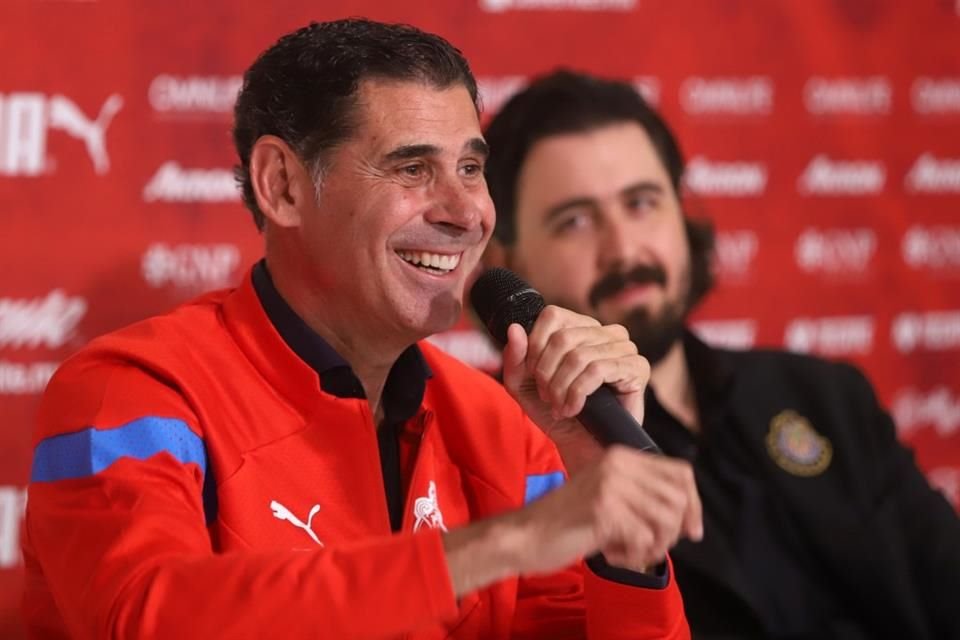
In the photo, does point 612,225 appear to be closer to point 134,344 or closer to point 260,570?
point 134,344

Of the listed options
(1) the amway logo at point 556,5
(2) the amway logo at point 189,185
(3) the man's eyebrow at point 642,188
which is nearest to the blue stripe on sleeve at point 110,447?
(2) the amway logo at point 189,185

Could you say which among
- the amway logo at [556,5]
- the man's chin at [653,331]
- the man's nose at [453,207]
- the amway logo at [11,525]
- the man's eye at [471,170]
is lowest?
the amway logo at [11,525]

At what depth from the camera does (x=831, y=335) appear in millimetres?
2682

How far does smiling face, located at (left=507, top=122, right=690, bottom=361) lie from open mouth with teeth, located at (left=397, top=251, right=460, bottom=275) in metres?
0.72

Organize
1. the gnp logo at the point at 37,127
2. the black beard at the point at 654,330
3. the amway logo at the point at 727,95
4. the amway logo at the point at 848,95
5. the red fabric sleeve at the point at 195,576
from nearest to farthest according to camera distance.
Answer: the red fabric sleeve at the point at 195,576 < the gnp logo at the point at 37,127 < the black beard at the point at 654,330 < the amway logo at the point at 727,95 < the amway logo at the point at 848,95

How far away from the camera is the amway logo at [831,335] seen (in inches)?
104

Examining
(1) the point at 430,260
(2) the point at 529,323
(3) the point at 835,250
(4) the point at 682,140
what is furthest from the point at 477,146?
(3) the point at 835,250

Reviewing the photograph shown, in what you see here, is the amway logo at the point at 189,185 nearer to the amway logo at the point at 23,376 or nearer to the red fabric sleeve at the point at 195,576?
the amway logo at the point at 23,376

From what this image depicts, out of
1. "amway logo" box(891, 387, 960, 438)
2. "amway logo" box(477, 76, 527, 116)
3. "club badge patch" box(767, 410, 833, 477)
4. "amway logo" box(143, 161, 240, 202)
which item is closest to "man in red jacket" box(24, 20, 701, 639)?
"amway logo" box(143, 161, 240, 202)

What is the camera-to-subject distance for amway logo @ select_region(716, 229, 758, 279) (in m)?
2.58

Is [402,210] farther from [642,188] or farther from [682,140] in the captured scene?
[682,140]

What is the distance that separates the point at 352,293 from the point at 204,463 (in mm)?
276

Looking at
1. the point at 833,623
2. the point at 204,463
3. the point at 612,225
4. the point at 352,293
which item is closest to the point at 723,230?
the point at 612,225

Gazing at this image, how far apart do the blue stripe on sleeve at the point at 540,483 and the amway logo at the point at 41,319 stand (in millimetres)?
800
